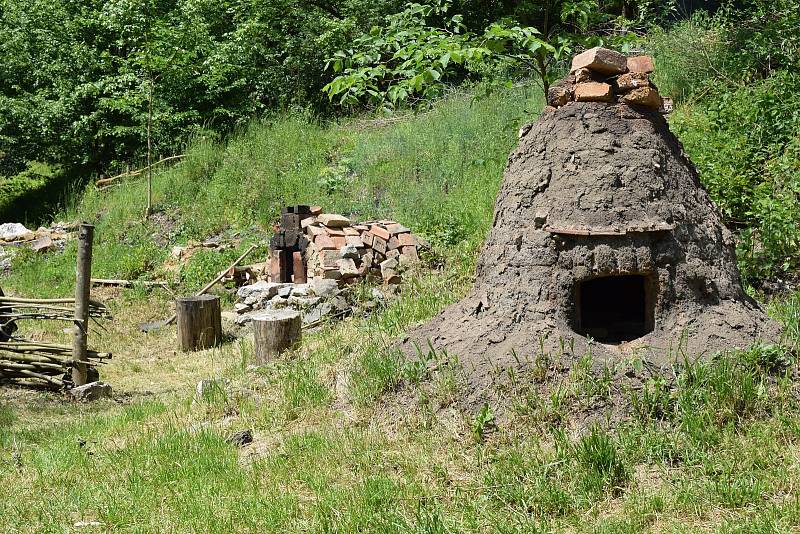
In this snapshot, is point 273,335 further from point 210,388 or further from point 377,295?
point 377,295

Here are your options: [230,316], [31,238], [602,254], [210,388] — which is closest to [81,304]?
[210,388]

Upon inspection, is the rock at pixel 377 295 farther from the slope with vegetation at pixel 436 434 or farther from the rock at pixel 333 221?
the rock at pixel 333 221

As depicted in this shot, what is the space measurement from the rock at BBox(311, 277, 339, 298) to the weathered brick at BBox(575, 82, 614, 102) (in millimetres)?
4958

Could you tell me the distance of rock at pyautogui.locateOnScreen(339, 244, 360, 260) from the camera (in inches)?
416

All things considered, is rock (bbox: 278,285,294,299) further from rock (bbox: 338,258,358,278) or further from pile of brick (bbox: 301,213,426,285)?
rock (bbox: 338,258,358,278)

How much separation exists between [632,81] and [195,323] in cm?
633

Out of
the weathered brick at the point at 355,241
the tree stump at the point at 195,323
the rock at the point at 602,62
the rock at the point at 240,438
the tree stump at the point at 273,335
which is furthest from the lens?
the weathered brick at the point at 355,241

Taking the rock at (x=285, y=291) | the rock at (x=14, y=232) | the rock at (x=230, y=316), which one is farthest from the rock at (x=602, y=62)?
the rock at (x=14, y=232)

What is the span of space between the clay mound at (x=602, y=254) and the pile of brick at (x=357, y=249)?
463 cm

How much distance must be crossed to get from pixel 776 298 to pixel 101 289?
10389 mm

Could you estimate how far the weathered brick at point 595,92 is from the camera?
18.8ft

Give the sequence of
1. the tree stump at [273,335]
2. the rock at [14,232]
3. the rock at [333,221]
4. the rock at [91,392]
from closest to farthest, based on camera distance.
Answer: the rock at [91,392] → the tree stump at [273,335] → the rock at [333,221] → the rock at [14,232]

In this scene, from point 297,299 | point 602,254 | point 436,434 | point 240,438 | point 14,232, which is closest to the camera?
point 436,434

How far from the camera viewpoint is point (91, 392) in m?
7.67
